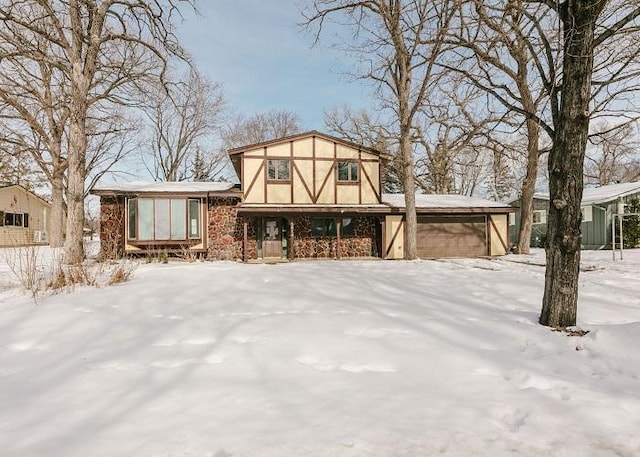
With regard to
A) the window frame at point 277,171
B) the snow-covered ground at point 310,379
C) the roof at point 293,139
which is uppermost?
the roof at point 293,139

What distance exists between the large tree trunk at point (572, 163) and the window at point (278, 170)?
1296cm

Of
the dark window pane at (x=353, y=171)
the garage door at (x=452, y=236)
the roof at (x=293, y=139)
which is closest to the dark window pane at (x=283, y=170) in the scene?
the roof at (x=293, y=139)

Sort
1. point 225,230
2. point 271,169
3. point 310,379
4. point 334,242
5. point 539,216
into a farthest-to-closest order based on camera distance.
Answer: point 539,216
point 334,242
point 271,169
point 225,230
point 310,379

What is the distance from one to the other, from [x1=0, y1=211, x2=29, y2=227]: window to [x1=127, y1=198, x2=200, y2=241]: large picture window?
1705 centimetres

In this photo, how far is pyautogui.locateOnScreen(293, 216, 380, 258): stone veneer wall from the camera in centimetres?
1680

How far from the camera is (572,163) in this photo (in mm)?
4379

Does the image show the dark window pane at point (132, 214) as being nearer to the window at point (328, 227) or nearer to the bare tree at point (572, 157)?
→ the window at point (328, 227)

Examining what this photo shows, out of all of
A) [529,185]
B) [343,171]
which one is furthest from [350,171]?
[529,185]

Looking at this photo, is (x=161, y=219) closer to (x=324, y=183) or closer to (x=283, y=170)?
(x=283, y=170)

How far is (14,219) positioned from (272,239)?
21746mm

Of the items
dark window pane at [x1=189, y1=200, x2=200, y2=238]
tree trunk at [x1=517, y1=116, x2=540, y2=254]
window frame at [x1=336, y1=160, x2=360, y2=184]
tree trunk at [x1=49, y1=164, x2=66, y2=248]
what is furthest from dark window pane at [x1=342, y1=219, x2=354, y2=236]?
tree trunk at [x1=49, y1=164, x2=66, y2=248]

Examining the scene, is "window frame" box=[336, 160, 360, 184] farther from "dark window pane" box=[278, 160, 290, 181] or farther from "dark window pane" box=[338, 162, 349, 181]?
"dark window pane" box=[278, 160, 290, 181]

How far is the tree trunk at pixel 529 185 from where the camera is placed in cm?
1560

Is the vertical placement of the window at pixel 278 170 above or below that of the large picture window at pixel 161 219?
above
